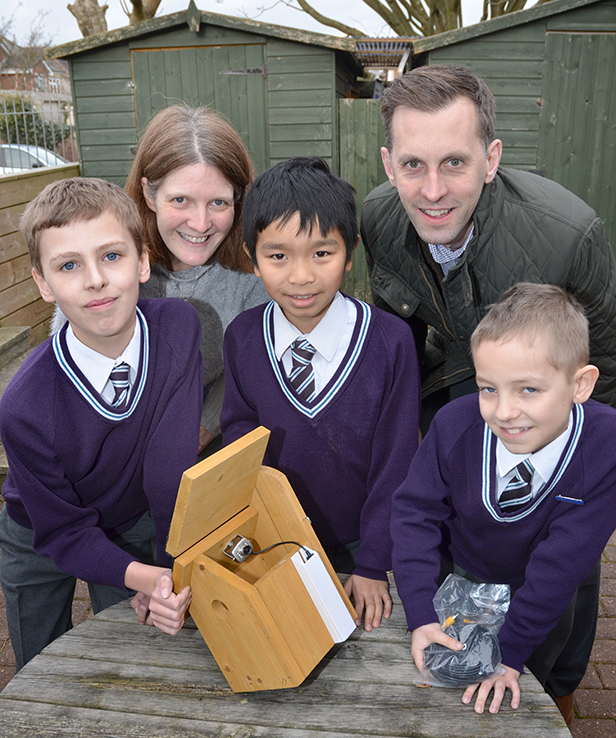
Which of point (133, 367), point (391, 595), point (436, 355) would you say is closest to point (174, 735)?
point (391, 595)

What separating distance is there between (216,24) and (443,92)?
253 inches

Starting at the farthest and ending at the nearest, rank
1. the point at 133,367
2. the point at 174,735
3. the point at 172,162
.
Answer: the point at 172,162
the point at 133,367
the point at 174,735

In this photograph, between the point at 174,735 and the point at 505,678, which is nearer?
the point at 174,735

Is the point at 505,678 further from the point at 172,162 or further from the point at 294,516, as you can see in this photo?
the point at 172,162

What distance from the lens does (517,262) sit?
243cm

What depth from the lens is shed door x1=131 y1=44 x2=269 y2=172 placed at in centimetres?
780

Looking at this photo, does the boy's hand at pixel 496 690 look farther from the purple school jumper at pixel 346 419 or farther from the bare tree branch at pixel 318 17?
the bare tree branch at pixel 318 17

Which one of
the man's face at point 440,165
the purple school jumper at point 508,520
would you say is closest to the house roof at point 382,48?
the man's face at point 440,165

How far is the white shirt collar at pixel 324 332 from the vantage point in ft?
6.39

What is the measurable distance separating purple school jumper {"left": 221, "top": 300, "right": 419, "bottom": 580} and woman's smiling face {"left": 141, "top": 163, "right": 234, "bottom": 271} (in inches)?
21.6

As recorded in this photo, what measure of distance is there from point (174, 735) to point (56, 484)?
29.8 inches

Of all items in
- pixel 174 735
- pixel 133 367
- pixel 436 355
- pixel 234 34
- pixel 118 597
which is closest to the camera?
pixel 174 735

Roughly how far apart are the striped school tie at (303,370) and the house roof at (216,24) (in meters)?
6.65

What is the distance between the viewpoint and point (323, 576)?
148cm
